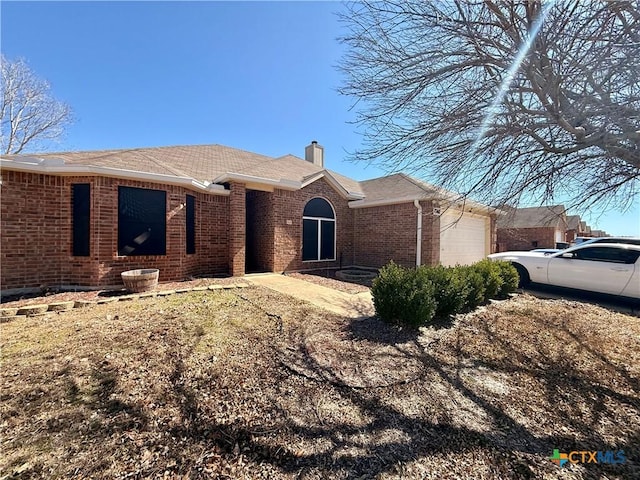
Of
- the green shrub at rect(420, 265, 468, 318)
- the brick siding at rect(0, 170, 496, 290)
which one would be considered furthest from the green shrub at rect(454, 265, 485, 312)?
the brick siding at rect(0, 170, 496, 290)

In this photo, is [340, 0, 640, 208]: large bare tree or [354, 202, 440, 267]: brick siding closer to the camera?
[340, 0, 640, 208]: large bare tree

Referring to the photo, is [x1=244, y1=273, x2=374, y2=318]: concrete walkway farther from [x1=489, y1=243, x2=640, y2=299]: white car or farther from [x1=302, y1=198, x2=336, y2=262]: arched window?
Result: [x1=489, y1=243, x2=640, y2=299]: white car

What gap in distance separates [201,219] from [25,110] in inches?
814

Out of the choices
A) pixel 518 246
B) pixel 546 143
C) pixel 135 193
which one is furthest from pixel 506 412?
pixel 518 246

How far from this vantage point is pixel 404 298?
4.80 metres

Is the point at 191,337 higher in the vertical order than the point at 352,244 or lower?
lower

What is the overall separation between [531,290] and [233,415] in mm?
10431

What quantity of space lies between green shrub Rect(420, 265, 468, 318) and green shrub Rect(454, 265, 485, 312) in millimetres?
361

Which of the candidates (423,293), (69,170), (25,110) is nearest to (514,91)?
(423,293)

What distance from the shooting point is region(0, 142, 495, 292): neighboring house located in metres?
6.80

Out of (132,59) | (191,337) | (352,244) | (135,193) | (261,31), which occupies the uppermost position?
(132,59)

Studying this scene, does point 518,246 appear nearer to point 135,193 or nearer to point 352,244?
point 352,244

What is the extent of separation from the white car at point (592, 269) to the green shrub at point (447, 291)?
16.5 feet

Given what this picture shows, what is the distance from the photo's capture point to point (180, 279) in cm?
842
